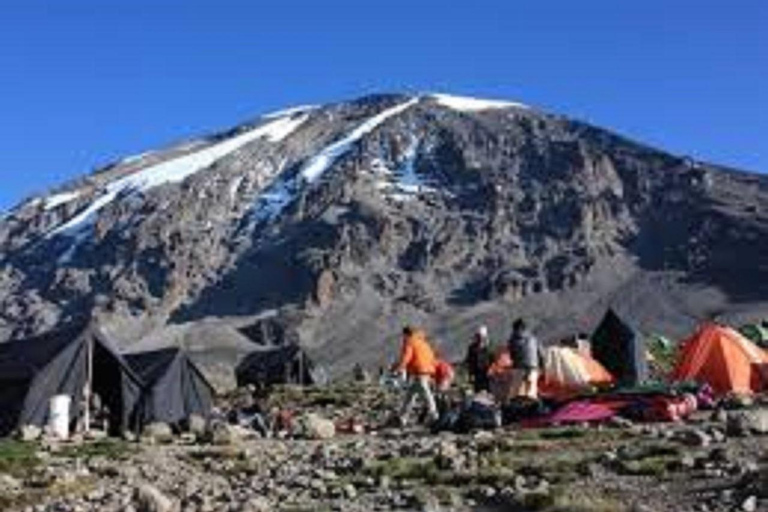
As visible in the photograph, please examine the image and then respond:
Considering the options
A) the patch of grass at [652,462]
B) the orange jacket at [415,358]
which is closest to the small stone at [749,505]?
the patch of grass at [652,462]

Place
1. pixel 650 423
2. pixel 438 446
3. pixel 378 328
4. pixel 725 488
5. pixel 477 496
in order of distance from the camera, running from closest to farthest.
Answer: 1. pixel 725 488
2. pixel 477 496
3. pixel 438 446
4. pixel 650 423
5. pixel 378 328

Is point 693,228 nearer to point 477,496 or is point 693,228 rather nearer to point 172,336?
point 172,336

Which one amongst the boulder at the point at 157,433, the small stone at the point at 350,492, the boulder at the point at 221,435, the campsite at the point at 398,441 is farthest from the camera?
the boulder at the point at 157,433

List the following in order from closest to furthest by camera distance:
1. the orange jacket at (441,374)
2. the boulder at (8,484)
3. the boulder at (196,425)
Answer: the boulder at (8,484)
the orange jacket at (441,374)
the boulder at (196,425)

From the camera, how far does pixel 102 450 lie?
27547mm

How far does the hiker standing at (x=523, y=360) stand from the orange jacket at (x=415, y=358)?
162 centimetres

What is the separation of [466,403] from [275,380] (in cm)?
5346

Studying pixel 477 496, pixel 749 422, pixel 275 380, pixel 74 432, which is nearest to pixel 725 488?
pixel 477 496

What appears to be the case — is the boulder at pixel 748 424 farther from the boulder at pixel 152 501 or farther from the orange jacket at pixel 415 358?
the orange jacket at pixel 415 358

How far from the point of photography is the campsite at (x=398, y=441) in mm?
17609

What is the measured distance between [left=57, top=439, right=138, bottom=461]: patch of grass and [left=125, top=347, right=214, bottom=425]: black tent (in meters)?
8.03

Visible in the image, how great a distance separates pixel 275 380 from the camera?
80.6 meters

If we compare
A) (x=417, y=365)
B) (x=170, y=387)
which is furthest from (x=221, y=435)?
(x=170, y=387)

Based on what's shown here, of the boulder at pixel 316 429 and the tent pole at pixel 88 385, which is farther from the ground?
the tent pole at pixel 88 385
